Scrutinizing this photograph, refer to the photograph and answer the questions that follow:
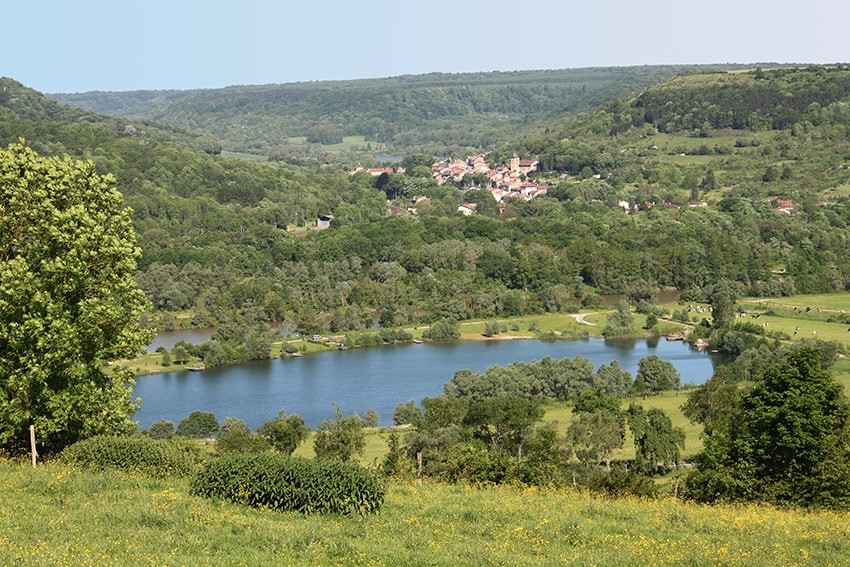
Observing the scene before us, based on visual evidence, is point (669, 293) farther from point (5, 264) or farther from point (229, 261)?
point (5, 264)

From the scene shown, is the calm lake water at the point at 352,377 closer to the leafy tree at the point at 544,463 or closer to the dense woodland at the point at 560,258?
the dense woodland at the point at 560,258

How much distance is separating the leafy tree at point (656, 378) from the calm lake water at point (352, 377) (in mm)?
2348

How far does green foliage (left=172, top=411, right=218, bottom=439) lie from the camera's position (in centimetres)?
3400

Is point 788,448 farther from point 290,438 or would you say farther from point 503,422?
point 290,438

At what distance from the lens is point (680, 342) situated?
2201 inches

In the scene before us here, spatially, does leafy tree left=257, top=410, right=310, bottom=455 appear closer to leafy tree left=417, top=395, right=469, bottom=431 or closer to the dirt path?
leafy tree left=417, top=395, right=469, bottom=431

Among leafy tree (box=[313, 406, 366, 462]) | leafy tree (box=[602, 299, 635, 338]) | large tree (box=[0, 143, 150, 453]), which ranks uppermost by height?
large tree (box=[0, 143, 150, 453])

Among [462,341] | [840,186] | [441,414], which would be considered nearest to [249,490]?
[441,414]

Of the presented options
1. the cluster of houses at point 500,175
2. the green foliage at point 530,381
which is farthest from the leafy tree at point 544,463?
the cluster of houses at point 500,175

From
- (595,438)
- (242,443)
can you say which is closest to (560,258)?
(595,438)

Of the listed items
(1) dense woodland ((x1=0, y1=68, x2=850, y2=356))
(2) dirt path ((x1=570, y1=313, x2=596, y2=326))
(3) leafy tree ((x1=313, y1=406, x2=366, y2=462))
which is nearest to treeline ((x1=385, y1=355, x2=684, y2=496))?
(3) leafy tree ((x1=313, y1=406, x2=366, y2=462))

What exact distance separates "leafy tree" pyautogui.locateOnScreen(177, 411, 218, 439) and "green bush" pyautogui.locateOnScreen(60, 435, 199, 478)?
824 inches

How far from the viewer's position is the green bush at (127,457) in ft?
42.1

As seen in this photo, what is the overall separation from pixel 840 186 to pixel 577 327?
45.2 m
